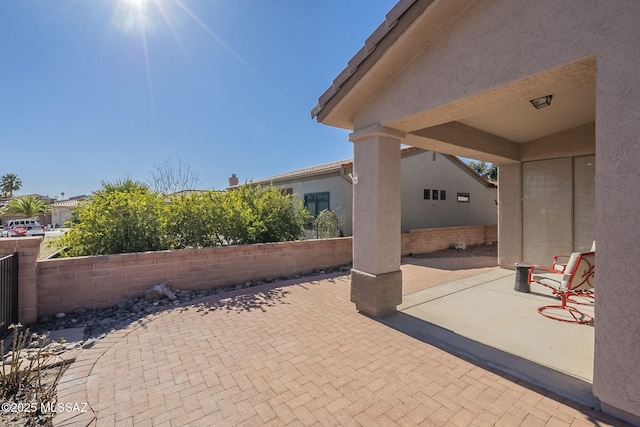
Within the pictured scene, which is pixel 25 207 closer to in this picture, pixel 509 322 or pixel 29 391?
pixel 29 391

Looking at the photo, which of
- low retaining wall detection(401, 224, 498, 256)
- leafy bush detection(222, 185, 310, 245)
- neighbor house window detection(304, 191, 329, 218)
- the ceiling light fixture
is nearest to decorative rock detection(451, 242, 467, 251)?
low retaining wall detection(401, 224, 498, 256)

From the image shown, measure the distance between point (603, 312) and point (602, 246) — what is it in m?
0.64

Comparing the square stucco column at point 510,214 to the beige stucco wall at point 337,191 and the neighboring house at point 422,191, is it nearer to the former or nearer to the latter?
the neighboring house at point 422,191

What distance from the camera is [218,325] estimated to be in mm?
4914

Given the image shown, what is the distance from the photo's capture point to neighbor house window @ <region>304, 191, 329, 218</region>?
14500 millimetres

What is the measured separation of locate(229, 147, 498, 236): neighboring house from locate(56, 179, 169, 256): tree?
699cm

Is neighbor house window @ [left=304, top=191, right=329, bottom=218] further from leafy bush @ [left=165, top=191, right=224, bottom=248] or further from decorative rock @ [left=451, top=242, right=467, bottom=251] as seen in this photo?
leafy bush @ [left=165, top=191, right=224, bottom=248]

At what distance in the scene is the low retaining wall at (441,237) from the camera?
12302 mm

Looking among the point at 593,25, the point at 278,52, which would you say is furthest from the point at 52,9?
the point at 593,25

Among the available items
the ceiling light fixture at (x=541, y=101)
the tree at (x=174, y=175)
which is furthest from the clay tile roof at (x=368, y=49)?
the tree at (x=174, y=175)

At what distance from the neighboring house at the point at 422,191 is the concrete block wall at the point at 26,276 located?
9.31m

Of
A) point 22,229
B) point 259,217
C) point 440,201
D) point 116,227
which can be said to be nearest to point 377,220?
point 259,217

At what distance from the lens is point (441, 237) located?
1362 cm

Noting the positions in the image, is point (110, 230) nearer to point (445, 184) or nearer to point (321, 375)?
point (321, 375)
